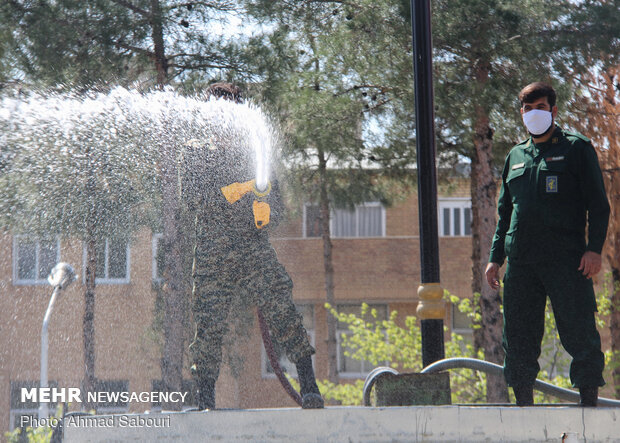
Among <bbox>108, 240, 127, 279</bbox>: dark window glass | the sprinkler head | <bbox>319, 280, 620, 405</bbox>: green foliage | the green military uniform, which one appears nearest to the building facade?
<bbox>108, 240, 127, 279</bbox>: dark window glass

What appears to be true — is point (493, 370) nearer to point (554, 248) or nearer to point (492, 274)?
point (492, 274)

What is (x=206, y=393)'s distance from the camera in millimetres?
4312

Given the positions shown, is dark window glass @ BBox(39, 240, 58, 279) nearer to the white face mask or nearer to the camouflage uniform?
the camouflage uniform

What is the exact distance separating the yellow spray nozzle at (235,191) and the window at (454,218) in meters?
18.4

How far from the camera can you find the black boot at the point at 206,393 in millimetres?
4262

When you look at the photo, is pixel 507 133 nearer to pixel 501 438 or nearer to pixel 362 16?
pixel 362 16

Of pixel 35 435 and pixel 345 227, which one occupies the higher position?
pixel 345 227

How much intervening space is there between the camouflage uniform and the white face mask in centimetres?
152

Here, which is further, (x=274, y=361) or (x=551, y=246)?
(x=274, y=361)

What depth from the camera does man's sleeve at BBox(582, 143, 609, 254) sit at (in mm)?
3660

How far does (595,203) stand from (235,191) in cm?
194

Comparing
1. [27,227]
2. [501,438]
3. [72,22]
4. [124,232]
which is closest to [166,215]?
[124,232]

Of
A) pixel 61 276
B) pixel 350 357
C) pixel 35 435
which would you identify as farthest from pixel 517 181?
pixel 350 357

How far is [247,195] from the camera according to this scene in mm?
4438
